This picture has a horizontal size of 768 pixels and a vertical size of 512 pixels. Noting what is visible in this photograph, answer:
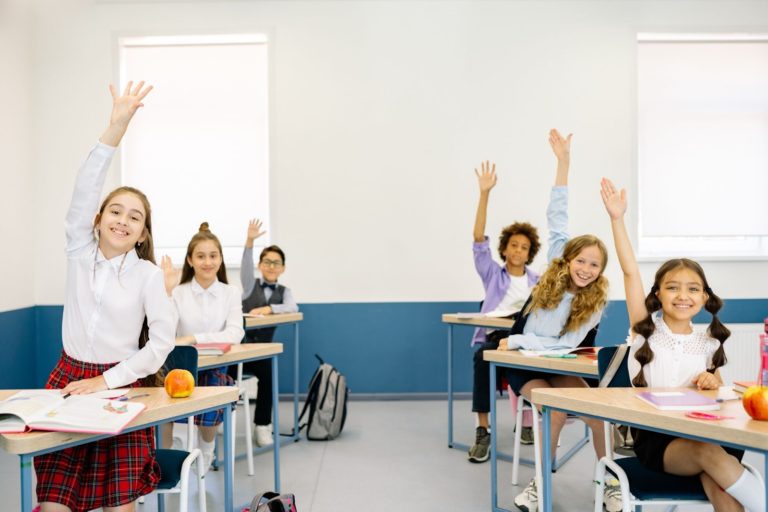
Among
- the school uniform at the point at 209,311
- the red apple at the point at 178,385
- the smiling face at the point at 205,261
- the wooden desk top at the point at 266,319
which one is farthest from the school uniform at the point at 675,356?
the wooden desk top at the point at 266,319

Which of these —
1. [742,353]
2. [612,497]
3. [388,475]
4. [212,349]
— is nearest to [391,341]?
[388,475]

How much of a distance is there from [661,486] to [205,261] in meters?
2.26

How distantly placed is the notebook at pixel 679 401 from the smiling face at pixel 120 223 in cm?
157

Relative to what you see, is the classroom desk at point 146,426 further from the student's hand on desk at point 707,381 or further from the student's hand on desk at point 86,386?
the student's hand on desk at point 707,381

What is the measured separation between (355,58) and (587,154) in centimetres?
200

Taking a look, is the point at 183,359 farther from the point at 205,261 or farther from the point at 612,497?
the point at 612,497

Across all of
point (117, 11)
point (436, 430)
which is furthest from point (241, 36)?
point (436, 430)

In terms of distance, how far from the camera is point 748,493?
163 centimetres

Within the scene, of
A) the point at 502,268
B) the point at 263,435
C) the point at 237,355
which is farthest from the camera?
the point at 502,268

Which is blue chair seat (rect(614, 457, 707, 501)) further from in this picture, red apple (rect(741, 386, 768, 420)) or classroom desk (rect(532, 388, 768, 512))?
red apple (rect(741, 386, 768, 420))

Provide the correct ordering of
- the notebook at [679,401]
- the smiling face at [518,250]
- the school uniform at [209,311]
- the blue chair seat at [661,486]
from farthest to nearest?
the smiling face at [518,250], the school uniform at [209,311], the blue chair seat at [661,486], the notebook at [679,401]

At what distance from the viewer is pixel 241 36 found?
4.84 m

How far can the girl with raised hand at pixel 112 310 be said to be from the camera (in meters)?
1.70

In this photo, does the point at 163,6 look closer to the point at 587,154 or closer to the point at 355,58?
the point at 355,58
